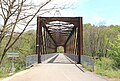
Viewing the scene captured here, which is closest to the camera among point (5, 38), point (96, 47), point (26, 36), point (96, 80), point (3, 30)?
point (3, 30)

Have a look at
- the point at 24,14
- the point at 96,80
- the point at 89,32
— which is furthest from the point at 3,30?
the point at 89,32

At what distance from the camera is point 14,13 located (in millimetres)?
11586

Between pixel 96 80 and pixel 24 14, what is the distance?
21.4 feet

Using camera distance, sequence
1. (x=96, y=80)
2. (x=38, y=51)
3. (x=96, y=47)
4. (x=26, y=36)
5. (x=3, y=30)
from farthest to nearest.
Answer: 1. (x=96, y=47)
2. (x=38, y=51)
3. (x=96, y=80)
4. (x=26, y=36)
5. (x=3, y=30)

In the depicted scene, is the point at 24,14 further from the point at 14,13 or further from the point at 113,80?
the point at 113,80

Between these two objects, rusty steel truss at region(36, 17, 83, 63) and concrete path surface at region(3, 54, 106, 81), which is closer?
concrete path surface at region(3, 54, 106, 81)

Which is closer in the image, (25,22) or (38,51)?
(25,22)

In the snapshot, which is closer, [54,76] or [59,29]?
[54,76]

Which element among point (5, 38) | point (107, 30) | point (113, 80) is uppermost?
point (107, 30)

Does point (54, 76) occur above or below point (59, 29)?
below

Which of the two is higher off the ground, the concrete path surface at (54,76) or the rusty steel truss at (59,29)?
the rusty steel truss at (59,29)

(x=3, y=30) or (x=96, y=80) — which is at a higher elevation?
(x=3, y=30)

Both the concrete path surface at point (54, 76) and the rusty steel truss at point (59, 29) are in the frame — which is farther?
the rusty steel truss at point (59, 29)

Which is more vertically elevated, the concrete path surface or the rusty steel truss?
the rusty steel truss
